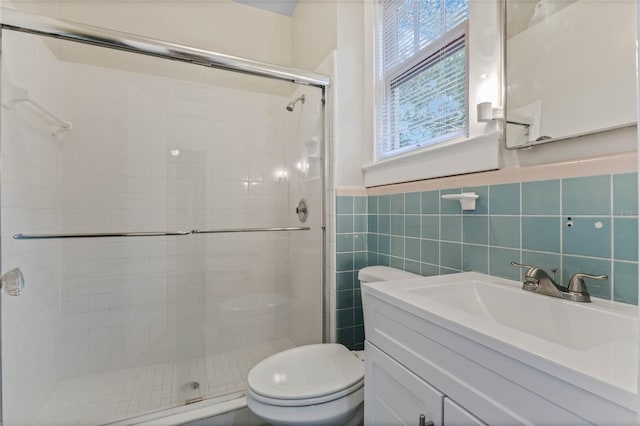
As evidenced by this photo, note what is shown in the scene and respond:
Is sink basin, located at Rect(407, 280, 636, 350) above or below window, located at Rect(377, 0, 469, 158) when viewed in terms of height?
below

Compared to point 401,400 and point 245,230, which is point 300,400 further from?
point 245,230

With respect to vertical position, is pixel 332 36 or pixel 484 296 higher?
pixel 332 36

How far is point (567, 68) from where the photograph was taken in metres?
0.88

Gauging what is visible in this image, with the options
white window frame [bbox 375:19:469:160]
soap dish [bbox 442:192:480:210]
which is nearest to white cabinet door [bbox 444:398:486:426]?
soap dish [bbox 442:192:480:210]

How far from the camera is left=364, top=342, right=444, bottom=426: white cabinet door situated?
0.69 m

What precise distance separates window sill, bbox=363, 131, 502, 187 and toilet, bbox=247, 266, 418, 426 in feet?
3.00

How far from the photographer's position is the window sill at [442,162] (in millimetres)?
1092

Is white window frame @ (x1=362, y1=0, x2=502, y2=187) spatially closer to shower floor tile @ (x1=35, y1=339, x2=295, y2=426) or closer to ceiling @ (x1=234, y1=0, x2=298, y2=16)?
shower floor tile @ (x1=35, y1=339, x2=295, y2=426)

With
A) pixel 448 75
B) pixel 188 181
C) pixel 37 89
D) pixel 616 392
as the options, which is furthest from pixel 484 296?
pixel 37 89

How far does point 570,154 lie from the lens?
34.3 inches

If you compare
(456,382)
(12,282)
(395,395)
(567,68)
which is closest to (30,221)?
(12,282)

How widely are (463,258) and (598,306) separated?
472 millimetres

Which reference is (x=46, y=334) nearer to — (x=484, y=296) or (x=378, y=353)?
(x=378, y=353)

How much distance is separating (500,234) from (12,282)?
6.49ft
